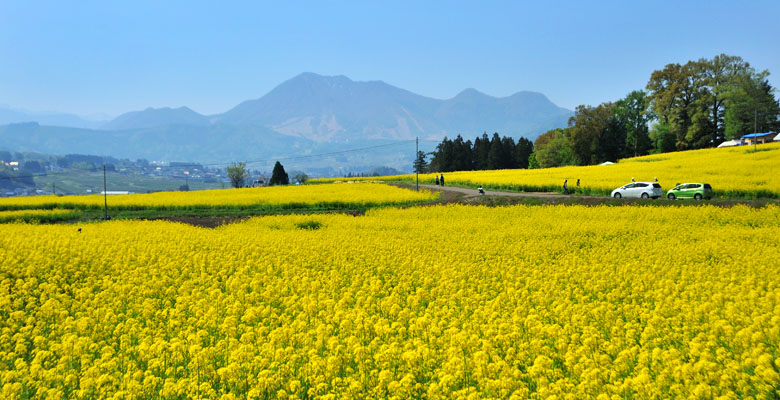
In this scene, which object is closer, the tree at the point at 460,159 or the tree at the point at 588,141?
the tree at the point at 588,141

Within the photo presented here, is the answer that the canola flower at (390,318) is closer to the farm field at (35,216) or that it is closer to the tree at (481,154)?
the farm field at (35,216)

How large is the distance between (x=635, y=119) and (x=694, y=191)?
81.2 metres

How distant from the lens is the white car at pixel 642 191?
108 feet

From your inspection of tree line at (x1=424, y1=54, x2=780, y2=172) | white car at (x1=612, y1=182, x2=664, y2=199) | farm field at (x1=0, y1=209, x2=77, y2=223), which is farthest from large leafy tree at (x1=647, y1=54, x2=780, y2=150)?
farm field at (x1=0, y1=209, x2=77, y2=223)

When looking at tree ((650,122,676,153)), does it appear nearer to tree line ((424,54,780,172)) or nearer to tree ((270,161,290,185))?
tree line ((424,54,780,172))

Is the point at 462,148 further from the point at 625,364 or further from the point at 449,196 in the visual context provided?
the point at 625,364

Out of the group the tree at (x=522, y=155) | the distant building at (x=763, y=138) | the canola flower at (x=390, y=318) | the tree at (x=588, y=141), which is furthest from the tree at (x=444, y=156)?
the canola flower at (x=390, y=318)

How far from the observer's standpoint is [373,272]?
12625mm

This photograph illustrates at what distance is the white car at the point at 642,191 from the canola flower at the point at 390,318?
16.4 m

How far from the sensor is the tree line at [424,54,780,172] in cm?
8531

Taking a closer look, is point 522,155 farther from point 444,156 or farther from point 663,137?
point 663,137

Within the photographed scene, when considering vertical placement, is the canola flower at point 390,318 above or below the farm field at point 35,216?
below

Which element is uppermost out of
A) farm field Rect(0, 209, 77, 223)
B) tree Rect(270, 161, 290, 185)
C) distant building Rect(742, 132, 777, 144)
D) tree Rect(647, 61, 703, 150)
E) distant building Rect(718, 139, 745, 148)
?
tree Rect(647, 61, 703, 150)

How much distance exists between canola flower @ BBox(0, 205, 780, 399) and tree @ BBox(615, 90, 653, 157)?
89125mm
